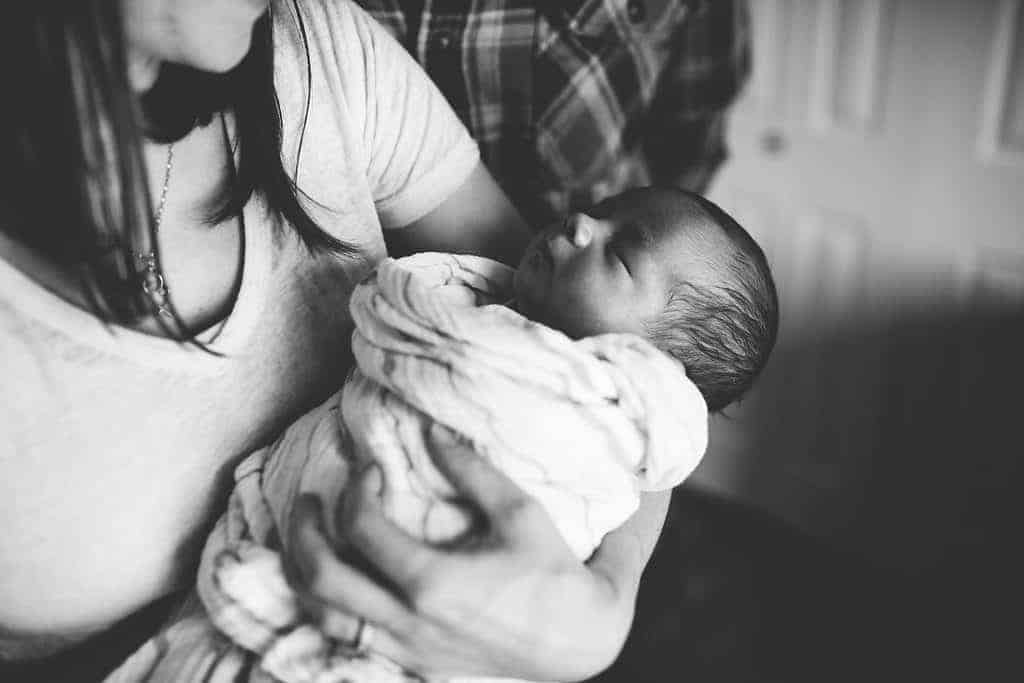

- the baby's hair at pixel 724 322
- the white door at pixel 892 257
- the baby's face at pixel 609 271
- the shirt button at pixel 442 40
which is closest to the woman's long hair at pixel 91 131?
the baby's face at pixel 609 271

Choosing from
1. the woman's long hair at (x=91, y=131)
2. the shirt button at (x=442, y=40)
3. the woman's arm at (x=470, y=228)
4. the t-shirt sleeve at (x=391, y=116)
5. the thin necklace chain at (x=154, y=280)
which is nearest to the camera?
the woman's long hair at (x=91, y=131)

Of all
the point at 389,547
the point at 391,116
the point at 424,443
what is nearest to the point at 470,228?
the point at 391,116

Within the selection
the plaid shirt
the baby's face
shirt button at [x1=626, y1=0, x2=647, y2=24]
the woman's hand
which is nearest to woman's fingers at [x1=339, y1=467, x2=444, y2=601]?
the woman's hand

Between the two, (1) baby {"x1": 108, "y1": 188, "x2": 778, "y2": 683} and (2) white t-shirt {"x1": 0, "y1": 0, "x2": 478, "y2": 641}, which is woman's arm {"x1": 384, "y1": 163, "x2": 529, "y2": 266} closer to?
(2) white t-shirt {"x1": 0, "y1": 0, "x2": 478, "y2": 641}

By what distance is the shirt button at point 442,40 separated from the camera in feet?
4.79

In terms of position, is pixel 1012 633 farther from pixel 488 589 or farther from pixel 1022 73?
pixel 488 589

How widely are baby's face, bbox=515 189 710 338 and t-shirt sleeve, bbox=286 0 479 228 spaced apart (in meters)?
0.17

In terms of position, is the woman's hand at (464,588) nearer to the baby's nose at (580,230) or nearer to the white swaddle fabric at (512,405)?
the white swaddle fabric at (512,405)

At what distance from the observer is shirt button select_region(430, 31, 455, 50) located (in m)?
1.46

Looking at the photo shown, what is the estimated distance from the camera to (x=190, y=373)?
0.78 m

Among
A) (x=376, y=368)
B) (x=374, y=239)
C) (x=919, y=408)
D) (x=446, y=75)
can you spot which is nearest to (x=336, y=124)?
(x=374, y=239)

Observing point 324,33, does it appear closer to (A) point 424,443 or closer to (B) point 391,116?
(B) point 391,116

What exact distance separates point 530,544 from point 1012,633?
176cm

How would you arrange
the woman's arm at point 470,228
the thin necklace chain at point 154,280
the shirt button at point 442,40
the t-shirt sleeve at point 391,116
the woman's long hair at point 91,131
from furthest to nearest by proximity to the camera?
the shirt button at point 442,40
the woman's arm at point 470,228
the t-shirt sleeve at point 391,116
the thin necklace chain at point 154,280
the woman's long hair at point 91,131
